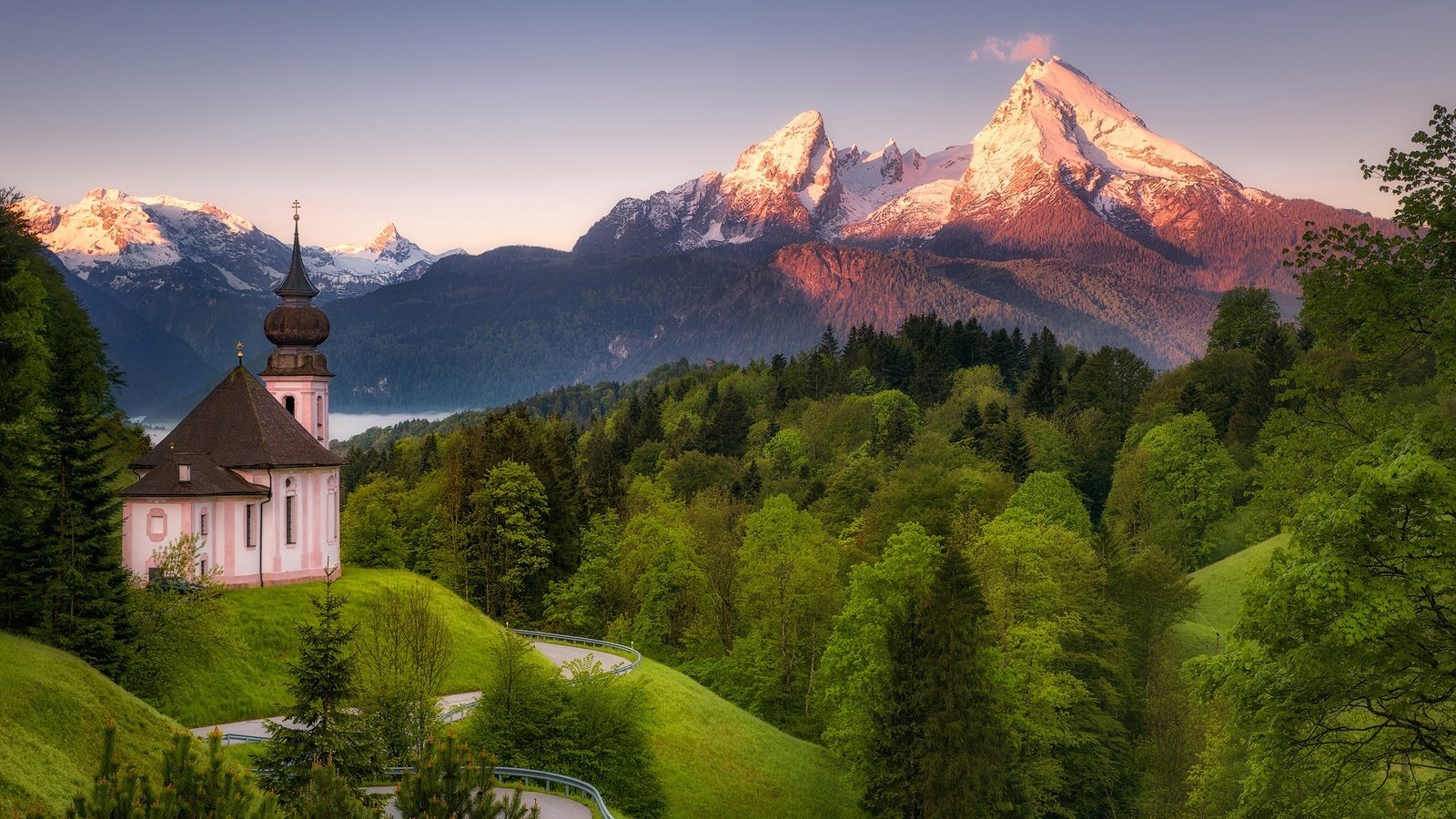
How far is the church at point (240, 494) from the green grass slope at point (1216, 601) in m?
39.2

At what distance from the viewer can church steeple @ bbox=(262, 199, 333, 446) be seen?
6184cm

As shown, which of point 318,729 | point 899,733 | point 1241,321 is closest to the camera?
point 318,729

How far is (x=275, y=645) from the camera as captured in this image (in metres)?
43.1

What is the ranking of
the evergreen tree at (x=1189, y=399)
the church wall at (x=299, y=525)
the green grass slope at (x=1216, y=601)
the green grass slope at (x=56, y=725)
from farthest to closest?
the evergreen tree at (x=1189, y=399)
the green grass slope at (x=1216, y=601)
the church wall at (x=299, y=525)
the green grass slope at (x=56, y=725)

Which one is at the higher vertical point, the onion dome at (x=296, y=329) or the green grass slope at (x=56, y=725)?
the onion dome at (x=296, y=329)

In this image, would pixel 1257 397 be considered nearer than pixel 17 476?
No

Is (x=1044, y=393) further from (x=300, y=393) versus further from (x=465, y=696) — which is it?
(x=465, y=696)

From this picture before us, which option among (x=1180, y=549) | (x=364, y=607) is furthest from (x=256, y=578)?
(x=1180, y=549)

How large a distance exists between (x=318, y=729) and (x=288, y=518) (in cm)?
2706

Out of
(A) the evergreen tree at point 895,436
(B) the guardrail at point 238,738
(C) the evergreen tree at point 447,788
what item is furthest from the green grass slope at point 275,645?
(A) the evergreen tree at point 895,436

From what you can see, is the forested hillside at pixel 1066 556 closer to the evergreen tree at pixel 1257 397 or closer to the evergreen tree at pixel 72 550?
the evergreen tree at pixel 1257 397

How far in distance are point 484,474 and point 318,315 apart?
45.2 ft

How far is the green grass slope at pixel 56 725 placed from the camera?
2269 centimetres

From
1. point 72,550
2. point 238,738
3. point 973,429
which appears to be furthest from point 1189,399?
point 72,550
